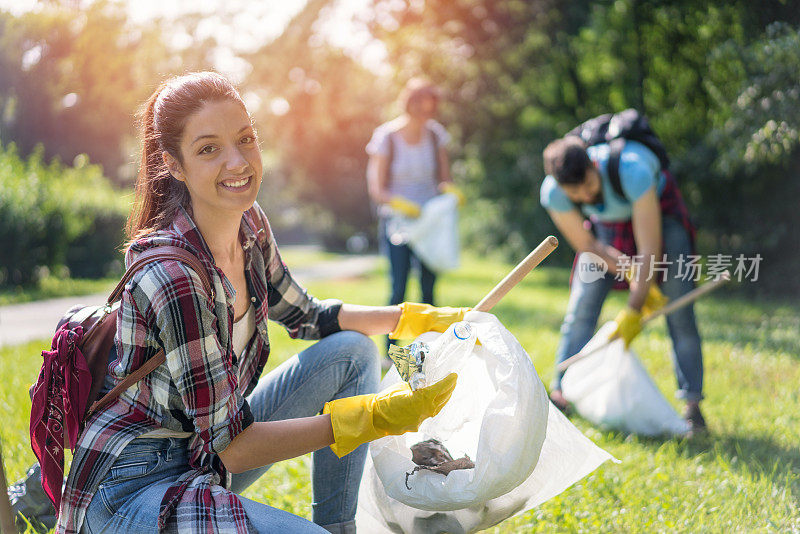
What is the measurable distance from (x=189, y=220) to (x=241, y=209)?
0.12 metres

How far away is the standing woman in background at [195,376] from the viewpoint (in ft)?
4.54

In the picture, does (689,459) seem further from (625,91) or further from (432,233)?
(625,91)

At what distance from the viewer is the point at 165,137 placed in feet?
5.04

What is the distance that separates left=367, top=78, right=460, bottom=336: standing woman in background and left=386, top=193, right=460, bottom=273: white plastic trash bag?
0.14 feet

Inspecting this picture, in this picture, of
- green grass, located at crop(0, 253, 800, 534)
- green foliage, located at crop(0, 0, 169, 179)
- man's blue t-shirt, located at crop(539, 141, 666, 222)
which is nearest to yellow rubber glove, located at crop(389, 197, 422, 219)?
man's blue t-shirt, located at crop(539, 141, 666, 222)

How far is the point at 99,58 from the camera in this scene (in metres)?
14.5

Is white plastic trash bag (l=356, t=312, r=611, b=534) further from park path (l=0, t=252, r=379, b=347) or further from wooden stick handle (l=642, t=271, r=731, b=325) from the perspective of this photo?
park path (l=0, t=252, r=379, b=347)

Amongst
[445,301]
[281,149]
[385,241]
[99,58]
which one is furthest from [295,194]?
[385,241]

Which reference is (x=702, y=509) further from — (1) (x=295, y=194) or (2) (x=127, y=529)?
(1) (x=295, y=194)

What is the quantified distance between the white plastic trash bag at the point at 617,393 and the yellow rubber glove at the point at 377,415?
1831 mm

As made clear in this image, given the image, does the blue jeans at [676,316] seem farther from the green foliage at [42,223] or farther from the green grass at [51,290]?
the green foliage at [42,223]

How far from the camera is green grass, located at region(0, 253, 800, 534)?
222 cm

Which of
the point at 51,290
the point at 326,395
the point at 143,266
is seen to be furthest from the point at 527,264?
the point at 51,290

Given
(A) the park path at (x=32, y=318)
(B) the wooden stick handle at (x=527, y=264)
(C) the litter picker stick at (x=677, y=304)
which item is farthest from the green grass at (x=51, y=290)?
(B) the wooden stick handle at (x=527, y=264)
